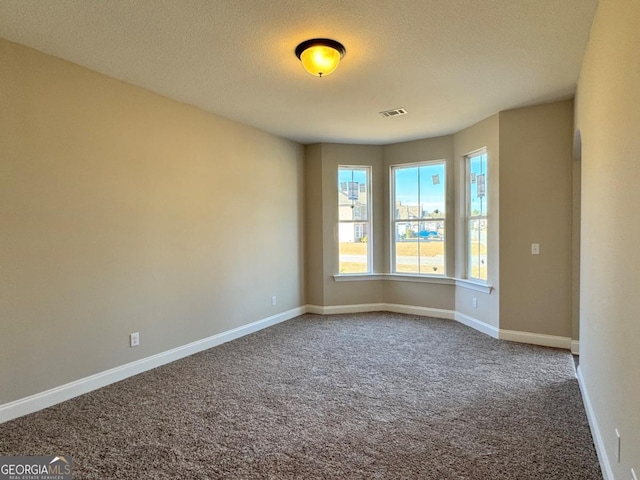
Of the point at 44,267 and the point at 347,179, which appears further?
the point at 347,179

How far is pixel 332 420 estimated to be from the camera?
261 centimetres

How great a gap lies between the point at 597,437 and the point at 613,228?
49.5 inches

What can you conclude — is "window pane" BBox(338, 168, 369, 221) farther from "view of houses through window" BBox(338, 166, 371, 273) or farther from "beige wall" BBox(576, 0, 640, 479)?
"beige wall" BBox(576, 0, 640, 479)

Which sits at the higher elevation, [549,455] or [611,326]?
[611,326]

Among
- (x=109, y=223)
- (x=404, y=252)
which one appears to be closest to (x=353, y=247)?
(x=404, y=252)

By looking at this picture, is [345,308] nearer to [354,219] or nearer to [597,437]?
[354,219]

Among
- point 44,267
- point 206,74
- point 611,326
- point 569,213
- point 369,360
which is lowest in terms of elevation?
point 369,360

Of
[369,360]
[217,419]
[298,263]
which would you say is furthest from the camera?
[298,263]

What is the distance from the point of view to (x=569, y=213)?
408cm

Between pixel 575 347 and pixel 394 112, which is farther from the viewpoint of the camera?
pixel 394 112

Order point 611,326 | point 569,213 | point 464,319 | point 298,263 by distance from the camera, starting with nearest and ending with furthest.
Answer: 1. point 611,326
2. point 569,213
3. point 464,319
4. point 298,263

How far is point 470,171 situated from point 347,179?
183cm

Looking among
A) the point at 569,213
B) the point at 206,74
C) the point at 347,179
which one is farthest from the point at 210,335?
the point at 569,213

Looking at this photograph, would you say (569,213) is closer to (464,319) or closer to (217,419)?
(464,319)
